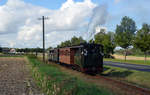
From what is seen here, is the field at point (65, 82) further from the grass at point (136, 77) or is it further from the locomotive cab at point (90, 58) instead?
the locomotive cab at point (90, 58)

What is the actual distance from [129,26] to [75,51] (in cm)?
5461

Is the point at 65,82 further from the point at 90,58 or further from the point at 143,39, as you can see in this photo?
Answer: the point at 143,39

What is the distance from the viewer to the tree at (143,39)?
34828 millimetres

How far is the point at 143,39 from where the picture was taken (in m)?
35.2

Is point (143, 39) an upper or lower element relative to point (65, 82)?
upper

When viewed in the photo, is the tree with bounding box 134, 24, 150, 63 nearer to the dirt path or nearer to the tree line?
the tree line

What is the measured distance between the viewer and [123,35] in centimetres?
4466

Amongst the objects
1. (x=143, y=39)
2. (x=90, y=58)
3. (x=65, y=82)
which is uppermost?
(x=143, y=39)

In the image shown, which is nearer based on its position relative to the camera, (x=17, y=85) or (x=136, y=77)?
(x=17, y=85)

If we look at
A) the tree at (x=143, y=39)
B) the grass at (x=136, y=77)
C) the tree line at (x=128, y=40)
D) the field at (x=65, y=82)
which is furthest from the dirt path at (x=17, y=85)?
the tree at (x=143, y=39)

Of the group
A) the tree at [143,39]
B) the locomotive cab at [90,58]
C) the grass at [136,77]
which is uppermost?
the tree at [143,39]

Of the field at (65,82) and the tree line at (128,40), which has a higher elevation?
the tree line at (128,40)

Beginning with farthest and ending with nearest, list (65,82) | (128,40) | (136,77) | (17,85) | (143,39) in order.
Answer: (128,40)
(143,39)
(136,77)
(17,85)
(65,82)

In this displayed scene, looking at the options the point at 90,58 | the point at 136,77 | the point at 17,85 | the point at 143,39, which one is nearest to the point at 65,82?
the point at 17,85
